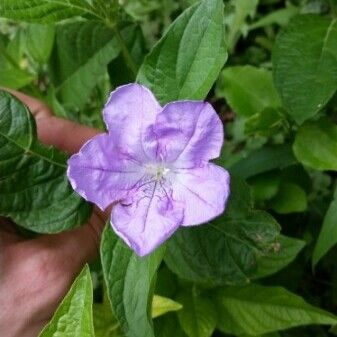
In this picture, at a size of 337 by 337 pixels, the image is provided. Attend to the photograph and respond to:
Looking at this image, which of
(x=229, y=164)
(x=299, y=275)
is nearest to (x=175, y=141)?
(x=229, y=164)

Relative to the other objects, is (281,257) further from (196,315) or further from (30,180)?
(30,180)

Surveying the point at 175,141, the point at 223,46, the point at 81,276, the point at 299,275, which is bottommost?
the point at 299,275

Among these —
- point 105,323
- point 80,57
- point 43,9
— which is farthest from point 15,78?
point 105,323

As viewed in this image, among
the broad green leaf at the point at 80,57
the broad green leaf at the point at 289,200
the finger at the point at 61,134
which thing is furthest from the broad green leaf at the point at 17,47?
the broad green leaf at the point at 289,200

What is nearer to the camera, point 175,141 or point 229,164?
point 175,141

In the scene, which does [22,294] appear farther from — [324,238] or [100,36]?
[100,36]

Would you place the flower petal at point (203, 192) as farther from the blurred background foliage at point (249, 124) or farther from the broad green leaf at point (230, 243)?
the blurred background foliage at point (249, 124)

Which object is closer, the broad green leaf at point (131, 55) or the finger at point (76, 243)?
the finger at point (76, 243)
